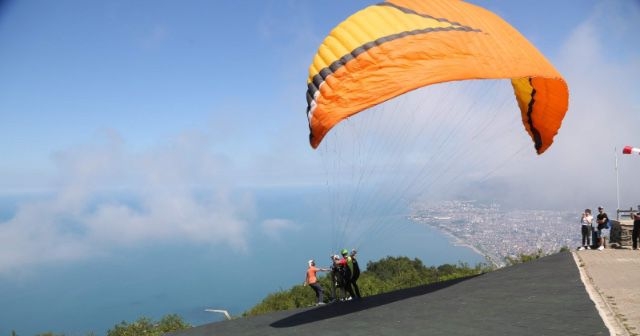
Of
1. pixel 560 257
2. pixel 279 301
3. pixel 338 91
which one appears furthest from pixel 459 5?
pixel 279 301

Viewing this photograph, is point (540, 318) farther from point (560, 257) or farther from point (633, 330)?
point (560, 257)

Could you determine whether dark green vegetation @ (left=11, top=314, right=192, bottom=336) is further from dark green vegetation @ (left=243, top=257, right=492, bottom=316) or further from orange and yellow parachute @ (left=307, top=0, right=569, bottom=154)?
orange and yellow parachute @ (left=307, top=0, right=569, bottom=154)

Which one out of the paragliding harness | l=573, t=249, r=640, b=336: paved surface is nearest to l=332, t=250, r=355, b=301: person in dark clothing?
the paragliding harness

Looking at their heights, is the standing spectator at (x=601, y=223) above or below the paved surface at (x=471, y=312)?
above

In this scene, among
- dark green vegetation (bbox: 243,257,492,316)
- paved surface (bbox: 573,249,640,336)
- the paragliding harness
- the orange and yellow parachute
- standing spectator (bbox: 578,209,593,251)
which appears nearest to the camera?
paved surface (bbox: 573,249,640,336)

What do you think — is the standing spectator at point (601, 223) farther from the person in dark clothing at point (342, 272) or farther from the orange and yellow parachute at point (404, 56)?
the person in dark clothing at point (342, 272)

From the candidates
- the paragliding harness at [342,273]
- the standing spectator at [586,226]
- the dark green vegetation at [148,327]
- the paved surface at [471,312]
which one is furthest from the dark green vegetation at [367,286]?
the paved surface at [471,312]
